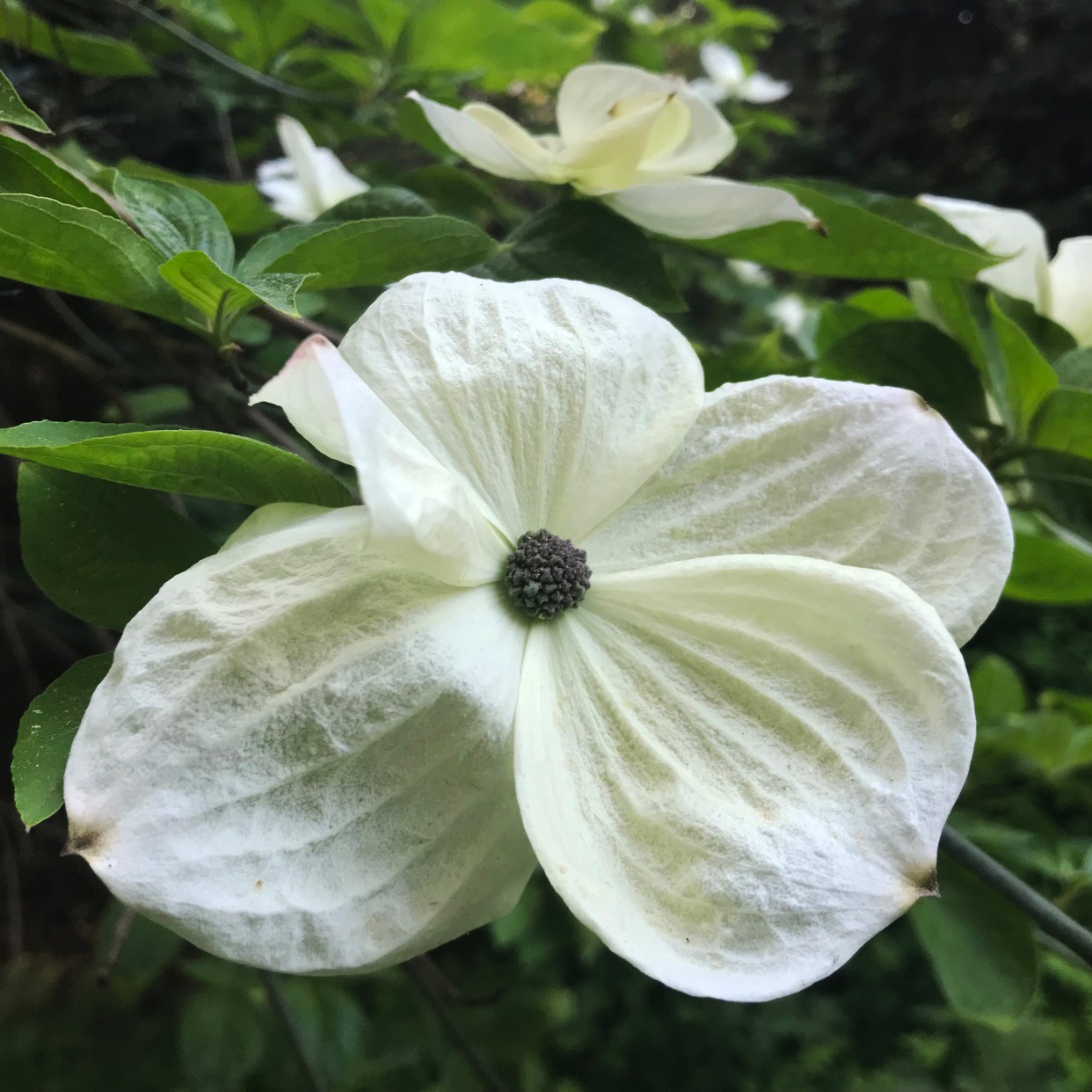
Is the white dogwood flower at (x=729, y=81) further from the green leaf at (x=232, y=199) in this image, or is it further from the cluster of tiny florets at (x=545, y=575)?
the cluster of tiny florets at (x=545, y=575)

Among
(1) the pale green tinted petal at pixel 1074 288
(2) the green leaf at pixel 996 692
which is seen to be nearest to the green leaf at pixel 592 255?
(1) the pale green tinted petal at pixel 1074 288

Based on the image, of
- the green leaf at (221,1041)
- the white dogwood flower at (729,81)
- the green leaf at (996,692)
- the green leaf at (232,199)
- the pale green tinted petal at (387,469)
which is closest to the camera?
the pale green tinted petal at (387,469)

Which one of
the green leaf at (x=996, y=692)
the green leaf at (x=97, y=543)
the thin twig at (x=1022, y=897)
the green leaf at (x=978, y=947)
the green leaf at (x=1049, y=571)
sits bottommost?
the green leaf at (x=996, y=692)

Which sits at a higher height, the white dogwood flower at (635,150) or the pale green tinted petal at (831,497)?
the white dogwood flower at (635,150)

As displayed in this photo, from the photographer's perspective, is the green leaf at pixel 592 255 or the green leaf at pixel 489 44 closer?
the green leaf at pixel 592 255

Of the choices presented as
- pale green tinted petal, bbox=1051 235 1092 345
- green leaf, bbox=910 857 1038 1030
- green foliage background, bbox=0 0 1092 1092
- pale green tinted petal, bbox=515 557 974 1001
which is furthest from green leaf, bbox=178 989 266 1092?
pale green tinted petal, bbox=1051 235 1092 345

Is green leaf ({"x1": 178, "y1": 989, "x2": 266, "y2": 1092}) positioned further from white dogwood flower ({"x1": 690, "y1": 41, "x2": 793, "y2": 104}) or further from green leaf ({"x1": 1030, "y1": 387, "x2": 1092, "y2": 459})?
white dogwood flower ({"x1": 690, "y1": 41, "x2": 793, "y2": 104})

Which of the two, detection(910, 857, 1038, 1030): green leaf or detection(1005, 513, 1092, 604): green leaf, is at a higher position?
detection(1005, 513, 1092, 604): green leaf
